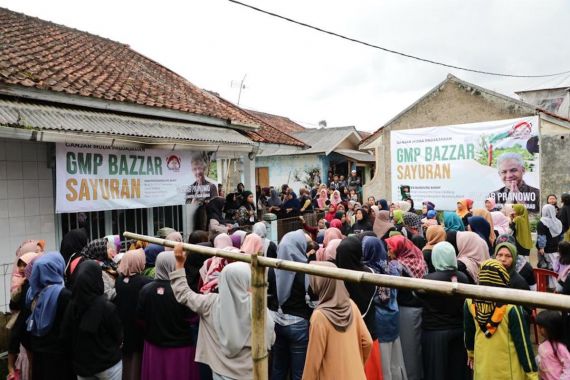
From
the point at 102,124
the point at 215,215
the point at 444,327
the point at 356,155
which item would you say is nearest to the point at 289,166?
the point at 356,155

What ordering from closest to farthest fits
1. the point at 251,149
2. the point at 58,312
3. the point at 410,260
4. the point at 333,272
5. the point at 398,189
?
the point at 333,272 < the point at 58,312 < the point at 410,260 < the point at 251,149 < the point at 398,189

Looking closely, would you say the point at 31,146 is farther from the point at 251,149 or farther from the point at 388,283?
the point at 388,283

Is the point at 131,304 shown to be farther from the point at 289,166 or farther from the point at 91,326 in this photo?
the point at 289,166

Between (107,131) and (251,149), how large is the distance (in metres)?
3.69

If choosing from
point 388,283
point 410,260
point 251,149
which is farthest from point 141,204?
point 388,283

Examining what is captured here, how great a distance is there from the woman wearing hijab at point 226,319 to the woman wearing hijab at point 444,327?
161 cm

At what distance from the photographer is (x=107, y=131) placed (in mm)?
6754

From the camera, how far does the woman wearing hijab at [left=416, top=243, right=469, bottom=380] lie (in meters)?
3.93

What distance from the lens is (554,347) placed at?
3.25 metres

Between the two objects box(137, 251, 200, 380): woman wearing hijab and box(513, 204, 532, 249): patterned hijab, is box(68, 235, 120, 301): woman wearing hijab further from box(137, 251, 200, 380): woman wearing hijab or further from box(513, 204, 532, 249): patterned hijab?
box(513, 204, 532, 249): patterned hijab

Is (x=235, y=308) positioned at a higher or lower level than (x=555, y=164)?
lower

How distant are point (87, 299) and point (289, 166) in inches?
785

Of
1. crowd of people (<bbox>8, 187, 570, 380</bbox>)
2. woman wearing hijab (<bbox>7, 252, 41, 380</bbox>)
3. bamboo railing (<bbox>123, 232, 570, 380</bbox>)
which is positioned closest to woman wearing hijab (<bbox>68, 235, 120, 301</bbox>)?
crowd of people (<bbox>8, 187, 570, 380</bbox>)

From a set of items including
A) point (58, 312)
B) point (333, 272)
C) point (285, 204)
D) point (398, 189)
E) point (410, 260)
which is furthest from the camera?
point (398, 189)
